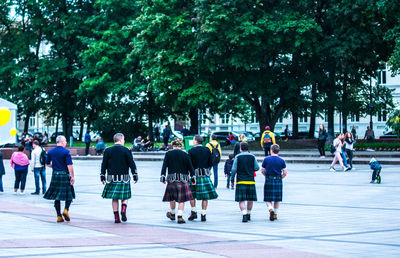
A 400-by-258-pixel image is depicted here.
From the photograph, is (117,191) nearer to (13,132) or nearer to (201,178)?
(201,178)

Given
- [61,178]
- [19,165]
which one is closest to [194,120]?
[19,165]

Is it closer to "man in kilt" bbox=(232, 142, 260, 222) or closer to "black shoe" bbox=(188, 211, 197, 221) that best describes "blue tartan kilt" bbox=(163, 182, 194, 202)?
"black shoe" bbox=(188, 211, 197, 221)

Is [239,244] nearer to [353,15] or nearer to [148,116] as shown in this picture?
[353,15]

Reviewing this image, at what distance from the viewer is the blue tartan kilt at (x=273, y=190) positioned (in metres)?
13.1

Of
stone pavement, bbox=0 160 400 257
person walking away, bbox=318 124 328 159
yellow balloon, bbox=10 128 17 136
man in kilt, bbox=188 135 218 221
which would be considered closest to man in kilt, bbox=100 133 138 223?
stone pavement, bbox=0 160 400 257

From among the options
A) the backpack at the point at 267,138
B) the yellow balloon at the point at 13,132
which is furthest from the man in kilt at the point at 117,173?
the backpack at the point at 267,138

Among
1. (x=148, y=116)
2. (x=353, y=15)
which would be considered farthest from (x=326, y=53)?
(x=148, y=116)

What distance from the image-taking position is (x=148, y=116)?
55.9 metres

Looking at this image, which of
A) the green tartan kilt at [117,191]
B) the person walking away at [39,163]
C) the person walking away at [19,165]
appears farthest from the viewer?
the person walking away at [19,165]

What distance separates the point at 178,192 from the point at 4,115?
6.22m

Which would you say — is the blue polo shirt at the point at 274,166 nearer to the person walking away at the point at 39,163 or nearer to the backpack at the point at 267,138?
the person walking away at the point at 39,163

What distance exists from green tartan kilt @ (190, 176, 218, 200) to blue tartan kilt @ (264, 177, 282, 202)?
1.01 m

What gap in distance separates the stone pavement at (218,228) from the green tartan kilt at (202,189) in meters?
0.51

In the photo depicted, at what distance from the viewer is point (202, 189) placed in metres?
13.1
